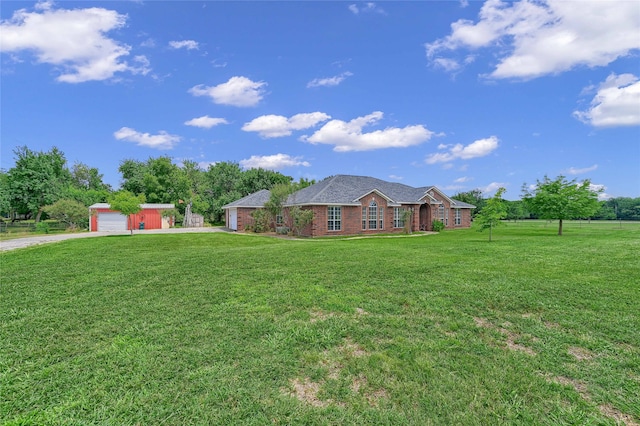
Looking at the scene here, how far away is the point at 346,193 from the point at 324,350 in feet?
71.0

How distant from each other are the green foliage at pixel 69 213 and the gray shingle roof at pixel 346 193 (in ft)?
45.4

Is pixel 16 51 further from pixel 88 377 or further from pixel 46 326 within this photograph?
pixel 88 377

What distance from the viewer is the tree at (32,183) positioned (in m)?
33.4

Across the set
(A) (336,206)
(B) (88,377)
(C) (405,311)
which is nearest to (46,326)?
(B) (88,377)

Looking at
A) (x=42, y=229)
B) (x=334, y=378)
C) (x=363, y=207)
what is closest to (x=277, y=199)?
(x=363, y=207)

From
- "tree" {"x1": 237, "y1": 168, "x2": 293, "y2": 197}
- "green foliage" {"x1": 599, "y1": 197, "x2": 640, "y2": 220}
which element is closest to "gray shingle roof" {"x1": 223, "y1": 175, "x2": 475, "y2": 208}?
"tree" {"x1": 237, "y1": 168, "x2": 293, "y2": 197}

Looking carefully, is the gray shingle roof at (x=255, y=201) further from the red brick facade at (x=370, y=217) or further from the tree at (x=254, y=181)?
the tree at (x=254, y=181)

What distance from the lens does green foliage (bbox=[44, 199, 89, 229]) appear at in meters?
28.4

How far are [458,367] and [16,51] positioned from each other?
24775 mm

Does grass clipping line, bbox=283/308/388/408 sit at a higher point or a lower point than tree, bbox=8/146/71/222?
lower

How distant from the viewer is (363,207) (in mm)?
24500

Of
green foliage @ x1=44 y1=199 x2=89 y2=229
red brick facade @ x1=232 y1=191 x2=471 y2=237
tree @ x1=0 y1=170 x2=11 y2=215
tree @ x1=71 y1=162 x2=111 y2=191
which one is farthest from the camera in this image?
tree @ x1=71 y1=162 x2=111 y2=191

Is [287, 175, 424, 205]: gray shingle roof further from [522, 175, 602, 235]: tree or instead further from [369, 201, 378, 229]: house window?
[522, 175, 602, 235]: tree

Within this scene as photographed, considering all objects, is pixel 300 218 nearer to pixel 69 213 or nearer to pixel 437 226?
pixel 437 226
